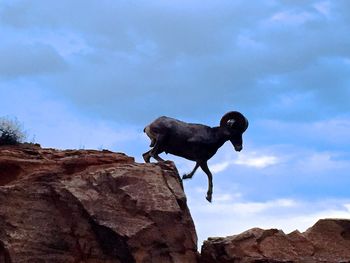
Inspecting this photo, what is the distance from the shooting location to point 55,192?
1798 cm

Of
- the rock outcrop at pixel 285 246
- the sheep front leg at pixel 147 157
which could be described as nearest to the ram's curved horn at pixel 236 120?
the sheep front leg at pixel 147 157

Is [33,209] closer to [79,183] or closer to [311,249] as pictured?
[79,183]

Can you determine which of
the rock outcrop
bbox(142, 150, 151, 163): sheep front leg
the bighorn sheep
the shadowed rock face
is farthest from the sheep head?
the shadowed rock face

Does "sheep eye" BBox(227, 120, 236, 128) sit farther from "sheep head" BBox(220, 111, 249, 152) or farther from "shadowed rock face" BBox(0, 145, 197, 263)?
"shadowed rock face" BBox(0, 145, 197, 263)

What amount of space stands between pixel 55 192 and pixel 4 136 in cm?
340

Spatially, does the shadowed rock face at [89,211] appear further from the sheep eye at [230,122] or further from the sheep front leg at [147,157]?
the sheep eye at [230,122]

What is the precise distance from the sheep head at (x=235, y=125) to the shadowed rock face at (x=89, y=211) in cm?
317

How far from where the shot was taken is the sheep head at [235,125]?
2225cm

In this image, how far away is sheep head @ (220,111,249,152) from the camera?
2225cm

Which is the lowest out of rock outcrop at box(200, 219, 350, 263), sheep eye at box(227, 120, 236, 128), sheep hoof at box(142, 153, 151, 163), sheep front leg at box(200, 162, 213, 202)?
rock outcrop at box(200, 219, 350, 263)

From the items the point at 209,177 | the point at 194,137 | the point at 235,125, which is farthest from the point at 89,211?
the point at 235,125

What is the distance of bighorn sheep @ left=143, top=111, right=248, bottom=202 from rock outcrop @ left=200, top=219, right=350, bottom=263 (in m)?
1.74

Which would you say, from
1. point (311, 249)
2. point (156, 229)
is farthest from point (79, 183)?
point (311, 249)

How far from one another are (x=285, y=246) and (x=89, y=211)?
578 cm
